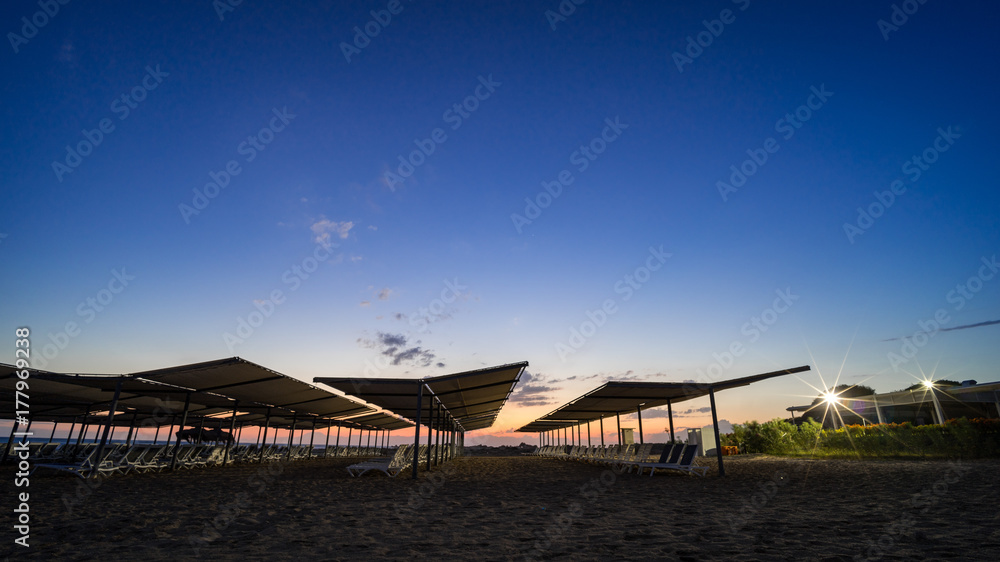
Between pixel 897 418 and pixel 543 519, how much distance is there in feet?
103

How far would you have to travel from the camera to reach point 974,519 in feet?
16.2

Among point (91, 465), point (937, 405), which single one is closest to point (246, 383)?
point (91, 465)

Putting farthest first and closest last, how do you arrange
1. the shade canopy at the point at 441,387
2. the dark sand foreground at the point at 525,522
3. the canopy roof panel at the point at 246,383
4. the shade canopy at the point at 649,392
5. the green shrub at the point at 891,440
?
the green shrub at the point at 891,440 < the shade canopy at the point at 649,392 < the shade canopy at the point at 441,387 < the canopy roof panel at the point at 246,383 < the dark sand foreground at the point at 525,522

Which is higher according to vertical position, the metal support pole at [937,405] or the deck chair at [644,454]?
the metal support pole at [937,405]

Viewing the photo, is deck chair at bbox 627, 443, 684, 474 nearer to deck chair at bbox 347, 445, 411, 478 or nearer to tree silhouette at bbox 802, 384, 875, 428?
deck chair at bbox 347, 445, 411, 478

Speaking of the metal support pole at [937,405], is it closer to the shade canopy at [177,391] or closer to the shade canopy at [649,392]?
the shade canopy at [649,392]

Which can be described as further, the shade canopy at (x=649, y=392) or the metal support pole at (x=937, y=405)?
the metal support pole at (x=937, y=405)

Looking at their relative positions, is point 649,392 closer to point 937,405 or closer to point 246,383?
point 246,383

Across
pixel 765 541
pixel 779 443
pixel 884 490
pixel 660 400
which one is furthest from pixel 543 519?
pixel 779 443

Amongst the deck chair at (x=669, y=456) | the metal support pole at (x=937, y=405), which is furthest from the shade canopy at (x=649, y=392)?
the metal support pole at (x=937, y=405)

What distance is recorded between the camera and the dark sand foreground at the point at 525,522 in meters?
3.92

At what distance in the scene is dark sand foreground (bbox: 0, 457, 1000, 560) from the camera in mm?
3920

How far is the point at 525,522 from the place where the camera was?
535cm

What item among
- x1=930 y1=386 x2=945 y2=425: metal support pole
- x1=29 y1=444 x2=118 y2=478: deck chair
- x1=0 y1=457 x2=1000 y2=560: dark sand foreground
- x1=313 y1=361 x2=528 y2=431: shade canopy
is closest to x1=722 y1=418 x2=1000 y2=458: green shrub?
x1=930 y1=386 x2=945 y2=425: metal support pole
